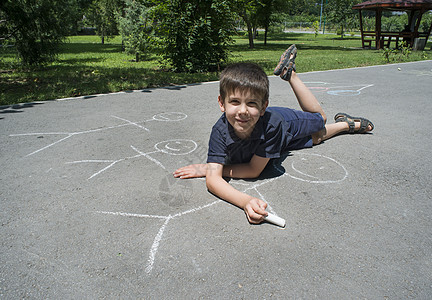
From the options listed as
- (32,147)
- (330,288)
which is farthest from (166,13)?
(330,288)

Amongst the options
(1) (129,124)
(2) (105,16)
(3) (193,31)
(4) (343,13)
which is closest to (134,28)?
(3) (193,31)

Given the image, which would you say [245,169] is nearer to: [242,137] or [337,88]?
[242,137]

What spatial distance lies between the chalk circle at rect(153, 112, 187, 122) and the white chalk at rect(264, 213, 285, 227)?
2.75 metres

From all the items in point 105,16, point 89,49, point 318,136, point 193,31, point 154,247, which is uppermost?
point 105,16

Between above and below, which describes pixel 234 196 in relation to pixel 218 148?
below

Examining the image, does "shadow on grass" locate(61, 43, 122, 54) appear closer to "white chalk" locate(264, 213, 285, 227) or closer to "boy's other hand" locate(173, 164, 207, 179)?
"boy's other hand" locate(173, 164, 207, 179)

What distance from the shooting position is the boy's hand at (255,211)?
208cm

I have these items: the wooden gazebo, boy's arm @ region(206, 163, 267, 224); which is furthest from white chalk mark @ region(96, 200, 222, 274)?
the wooden gazebo

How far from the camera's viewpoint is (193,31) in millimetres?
8922

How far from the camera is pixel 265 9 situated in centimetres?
2238

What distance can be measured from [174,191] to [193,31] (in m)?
7.41

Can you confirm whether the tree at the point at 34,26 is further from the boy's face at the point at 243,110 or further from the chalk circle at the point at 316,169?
the chalk circle at the point at 316,169

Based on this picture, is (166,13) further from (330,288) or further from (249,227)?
(330,288)

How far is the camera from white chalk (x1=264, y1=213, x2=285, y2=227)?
6.81ft
